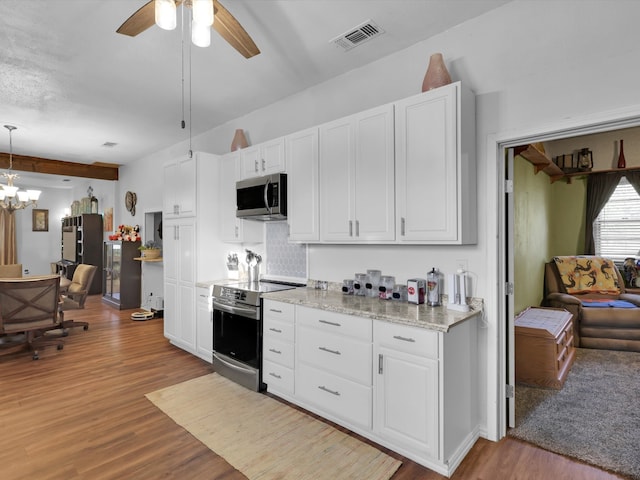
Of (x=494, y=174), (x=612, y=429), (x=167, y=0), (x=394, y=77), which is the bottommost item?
(x=612, y=429)

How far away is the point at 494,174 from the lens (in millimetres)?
2398

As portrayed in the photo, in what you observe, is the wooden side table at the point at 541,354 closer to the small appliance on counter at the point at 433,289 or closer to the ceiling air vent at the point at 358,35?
the small appliance on counter at the point at 433,289

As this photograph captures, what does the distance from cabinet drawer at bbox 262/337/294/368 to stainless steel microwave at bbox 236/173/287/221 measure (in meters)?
1.18

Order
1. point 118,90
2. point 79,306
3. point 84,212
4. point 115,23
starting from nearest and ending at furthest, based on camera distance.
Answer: point 115,23 < point 118,90 < point 79,306 < point 84,212

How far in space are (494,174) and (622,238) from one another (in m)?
4.58

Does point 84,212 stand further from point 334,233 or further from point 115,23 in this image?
point 334,233

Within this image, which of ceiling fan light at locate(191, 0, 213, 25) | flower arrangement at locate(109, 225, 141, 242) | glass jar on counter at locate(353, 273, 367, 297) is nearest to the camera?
ceiling fan light at locate(191, 0, 213, 25)

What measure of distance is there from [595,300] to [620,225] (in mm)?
1692

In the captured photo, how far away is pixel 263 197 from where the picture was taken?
135 inches

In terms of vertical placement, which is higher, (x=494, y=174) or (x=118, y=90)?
(x=118, y=90)

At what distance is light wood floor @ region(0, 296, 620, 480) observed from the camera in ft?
6.83

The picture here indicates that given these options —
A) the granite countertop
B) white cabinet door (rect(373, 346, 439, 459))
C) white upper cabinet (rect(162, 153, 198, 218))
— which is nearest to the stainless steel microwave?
white upper cabinet (rect(162, 153, 198, 218))

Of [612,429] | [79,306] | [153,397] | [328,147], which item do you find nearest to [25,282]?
[79,306]

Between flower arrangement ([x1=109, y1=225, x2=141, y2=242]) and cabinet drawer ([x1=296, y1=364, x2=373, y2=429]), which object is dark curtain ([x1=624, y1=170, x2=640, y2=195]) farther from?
flower arrangement ([x1=109, y1=225, x2=141, y2=242])
